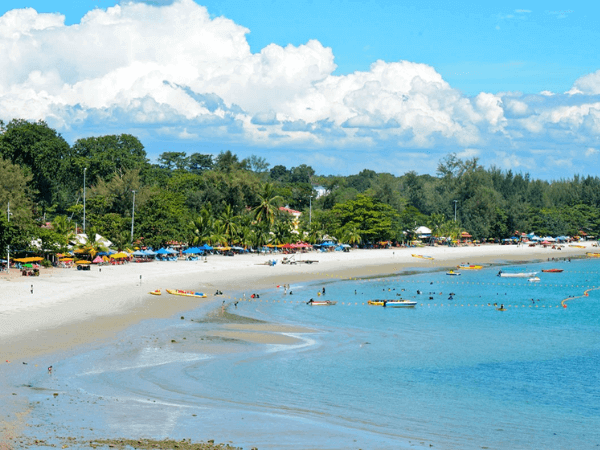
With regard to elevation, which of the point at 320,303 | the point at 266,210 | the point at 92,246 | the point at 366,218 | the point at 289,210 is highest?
the point at 289,210

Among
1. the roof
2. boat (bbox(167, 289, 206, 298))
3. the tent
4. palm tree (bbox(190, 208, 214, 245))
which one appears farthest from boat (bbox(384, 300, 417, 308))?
the tent

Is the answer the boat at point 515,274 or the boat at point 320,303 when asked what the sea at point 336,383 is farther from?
the boat at point 515,274

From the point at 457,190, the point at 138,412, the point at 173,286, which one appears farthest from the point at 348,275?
the point at 457,190

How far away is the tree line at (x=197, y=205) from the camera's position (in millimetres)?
83688

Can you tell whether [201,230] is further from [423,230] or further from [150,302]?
[423,230]

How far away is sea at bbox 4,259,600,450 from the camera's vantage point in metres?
23.4

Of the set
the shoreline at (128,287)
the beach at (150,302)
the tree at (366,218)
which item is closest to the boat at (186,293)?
the beach at (150,302)

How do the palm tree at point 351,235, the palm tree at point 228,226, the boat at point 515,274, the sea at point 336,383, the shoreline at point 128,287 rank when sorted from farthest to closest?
1. the palm tree at point 351,235
2. the palm tree at point 228,226
3. the boat at point 515,274
4. the shoreline at point 128,287
5. the sea at point 336,383

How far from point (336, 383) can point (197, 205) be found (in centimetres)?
8456

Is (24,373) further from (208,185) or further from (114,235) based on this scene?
(208,185)

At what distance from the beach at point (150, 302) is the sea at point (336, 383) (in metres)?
0.57

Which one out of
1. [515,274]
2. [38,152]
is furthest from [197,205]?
[515,274]

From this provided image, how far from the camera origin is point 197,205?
112438 millimetres

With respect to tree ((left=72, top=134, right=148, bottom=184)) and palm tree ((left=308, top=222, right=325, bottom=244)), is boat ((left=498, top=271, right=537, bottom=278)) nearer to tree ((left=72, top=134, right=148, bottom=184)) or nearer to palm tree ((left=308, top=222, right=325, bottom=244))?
palm tree ((left=308, top=222, right=325, bottom=244))
